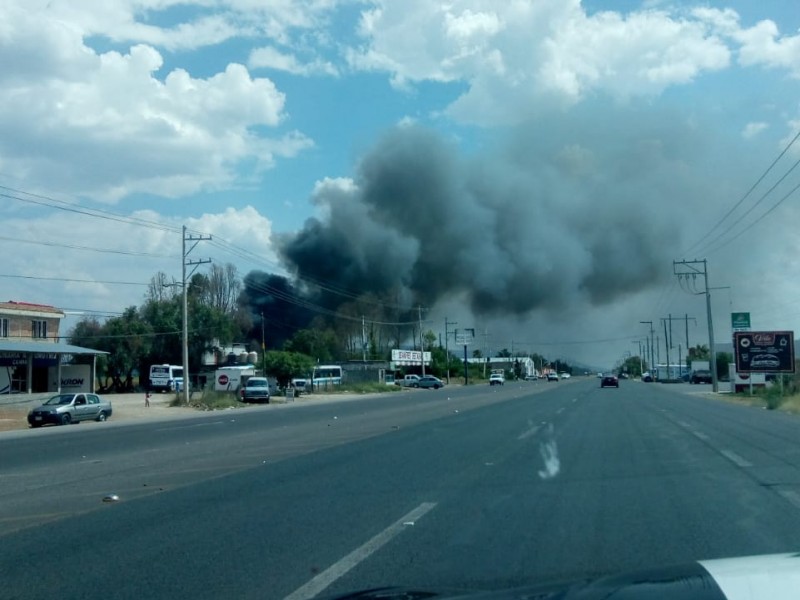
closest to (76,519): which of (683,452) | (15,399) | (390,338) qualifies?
(683,452)

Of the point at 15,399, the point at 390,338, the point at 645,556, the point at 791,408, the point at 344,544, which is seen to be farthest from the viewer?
the point at 390,338

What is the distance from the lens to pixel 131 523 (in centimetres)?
1153

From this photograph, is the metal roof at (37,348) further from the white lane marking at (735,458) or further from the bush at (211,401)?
the white lane marking at (735,458)

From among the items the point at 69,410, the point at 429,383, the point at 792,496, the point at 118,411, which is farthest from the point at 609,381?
the point at 792,496

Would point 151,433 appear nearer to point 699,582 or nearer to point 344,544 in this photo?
point 344,544

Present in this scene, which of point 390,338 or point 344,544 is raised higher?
point 390,338

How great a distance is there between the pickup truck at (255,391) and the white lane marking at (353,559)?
50.9 metres

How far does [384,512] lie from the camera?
11922 millimetres

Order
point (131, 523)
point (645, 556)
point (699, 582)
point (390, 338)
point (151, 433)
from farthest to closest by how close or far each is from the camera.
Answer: point (390, 338) → point (151, 433) → point (131, 523) → point (645, 556) → point (699, 582)

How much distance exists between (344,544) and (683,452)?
1111cm

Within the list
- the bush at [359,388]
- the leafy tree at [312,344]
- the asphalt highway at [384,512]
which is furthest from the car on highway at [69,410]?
the leafy tree at [312,344]

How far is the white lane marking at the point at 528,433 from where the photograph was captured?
23.9 m

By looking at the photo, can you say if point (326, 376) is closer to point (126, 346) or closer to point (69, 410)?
point (126, 346)

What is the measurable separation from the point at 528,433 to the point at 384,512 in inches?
545
